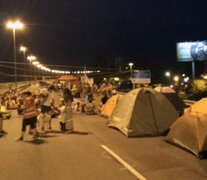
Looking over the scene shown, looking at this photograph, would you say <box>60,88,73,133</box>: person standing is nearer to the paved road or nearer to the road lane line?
the paved road

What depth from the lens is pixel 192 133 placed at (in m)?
7.37

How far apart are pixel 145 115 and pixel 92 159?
3592mm

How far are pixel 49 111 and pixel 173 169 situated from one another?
6221 mm

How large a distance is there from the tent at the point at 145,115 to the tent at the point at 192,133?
1480 mm

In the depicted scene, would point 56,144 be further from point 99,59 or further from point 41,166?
point 99,59

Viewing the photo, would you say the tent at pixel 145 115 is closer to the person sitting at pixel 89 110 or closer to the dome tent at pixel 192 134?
the dome tent at pixel 192 134

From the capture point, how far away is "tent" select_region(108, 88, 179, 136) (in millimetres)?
9742

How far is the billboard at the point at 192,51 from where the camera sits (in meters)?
52.8

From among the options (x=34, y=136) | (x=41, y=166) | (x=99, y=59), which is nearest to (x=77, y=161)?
(x=41, y=166)

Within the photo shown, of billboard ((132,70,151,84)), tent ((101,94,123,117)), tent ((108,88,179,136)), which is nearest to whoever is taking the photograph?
tent ((108,88,179,136))

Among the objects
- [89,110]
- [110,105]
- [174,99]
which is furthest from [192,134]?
[89,110]

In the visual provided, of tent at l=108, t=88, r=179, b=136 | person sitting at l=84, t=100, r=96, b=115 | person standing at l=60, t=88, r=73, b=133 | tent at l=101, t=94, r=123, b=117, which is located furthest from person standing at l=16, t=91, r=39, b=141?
person sitting at l=84, t=100, r=96, b=115

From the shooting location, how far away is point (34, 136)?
A: 9.38 meters

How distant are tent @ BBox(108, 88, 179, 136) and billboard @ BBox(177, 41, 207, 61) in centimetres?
4568
